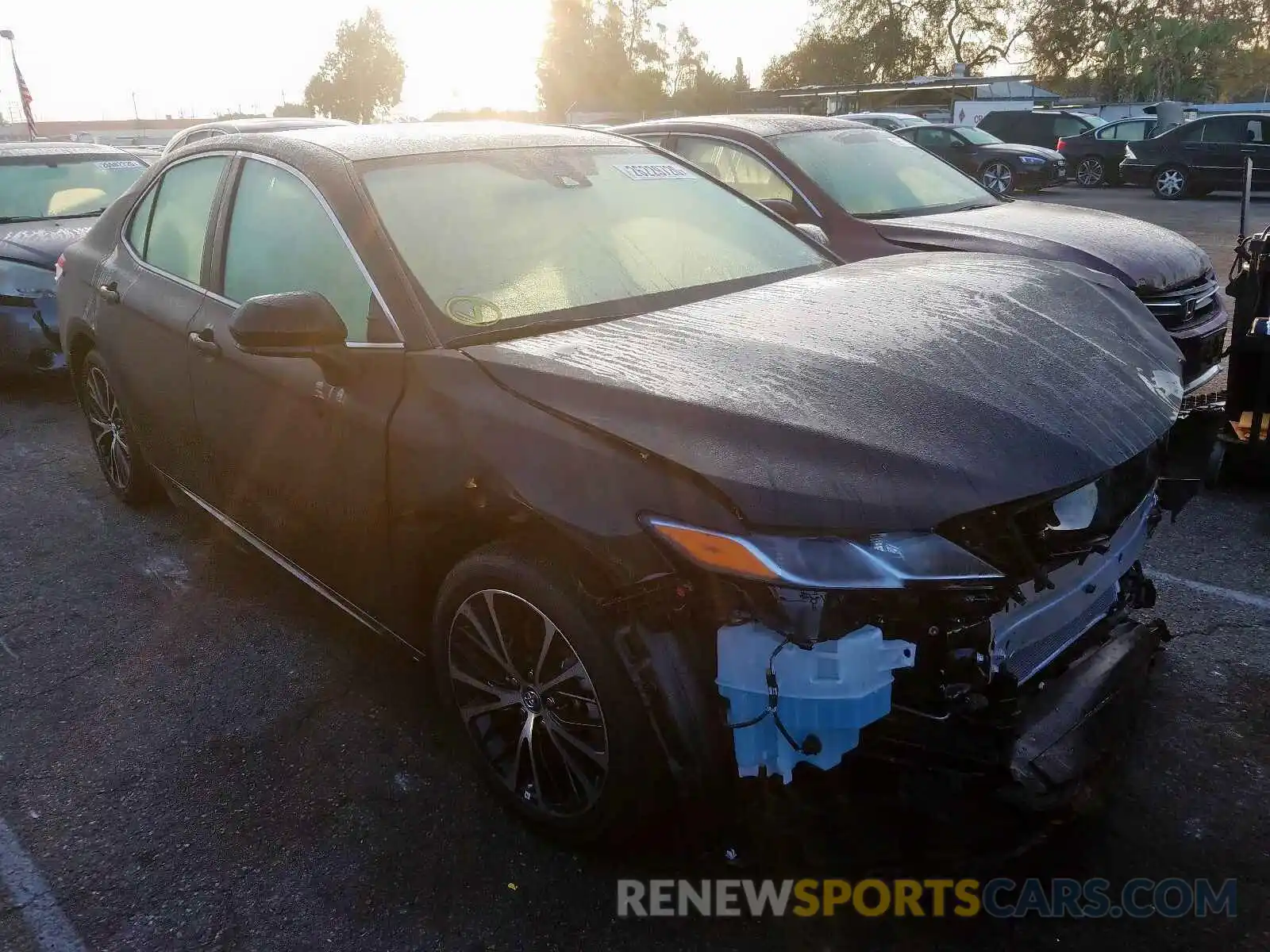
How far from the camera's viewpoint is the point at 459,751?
114 inches

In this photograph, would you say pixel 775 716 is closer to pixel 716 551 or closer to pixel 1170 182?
pixel 716 551

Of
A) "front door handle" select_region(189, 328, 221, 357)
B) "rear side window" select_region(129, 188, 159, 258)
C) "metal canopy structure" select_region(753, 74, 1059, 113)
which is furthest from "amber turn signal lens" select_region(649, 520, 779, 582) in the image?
"metal canopy structure" select_region(753, 74, 1059, 113)

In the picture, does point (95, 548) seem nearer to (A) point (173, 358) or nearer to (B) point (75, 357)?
(B) point (75, 357)

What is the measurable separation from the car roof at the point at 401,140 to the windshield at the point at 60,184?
16.2ft

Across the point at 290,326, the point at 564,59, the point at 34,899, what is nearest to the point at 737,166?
the point at 290,326

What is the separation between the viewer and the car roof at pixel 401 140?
10.1 feet

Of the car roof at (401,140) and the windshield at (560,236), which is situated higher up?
the car roof at (401,140)

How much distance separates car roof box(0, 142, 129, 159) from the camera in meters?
8.05

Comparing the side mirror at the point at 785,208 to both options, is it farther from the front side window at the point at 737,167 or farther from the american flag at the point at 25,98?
the american flag at the point at 25,98

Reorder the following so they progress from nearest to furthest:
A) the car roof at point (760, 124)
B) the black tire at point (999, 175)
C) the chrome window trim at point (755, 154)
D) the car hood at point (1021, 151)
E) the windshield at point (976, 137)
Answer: the chrome window trim at point (755, 154)
the car roof at point (760, 124)
the car hood at point (1021, 151)
the black tire at point (999, 175)
the windshield at point (976, 137)

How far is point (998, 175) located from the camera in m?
19.5

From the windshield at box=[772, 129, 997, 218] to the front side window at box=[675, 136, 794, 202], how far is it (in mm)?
194
